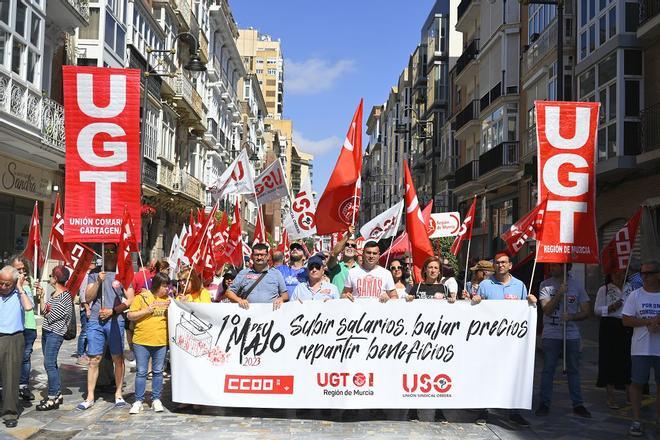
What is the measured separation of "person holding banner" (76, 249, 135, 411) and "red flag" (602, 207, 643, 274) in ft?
20.3

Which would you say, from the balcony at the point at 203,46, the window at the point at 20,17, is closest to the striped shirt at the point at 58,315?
the window at the point at 20,17

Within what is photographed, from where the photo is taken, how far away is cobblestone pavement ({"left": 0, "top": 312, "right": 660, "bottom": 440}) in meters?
6.78

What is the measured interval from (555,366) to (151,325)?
450cm

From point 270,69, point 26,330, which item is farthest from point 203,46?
point 270,69

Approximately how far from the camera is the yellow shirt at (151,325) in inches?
297

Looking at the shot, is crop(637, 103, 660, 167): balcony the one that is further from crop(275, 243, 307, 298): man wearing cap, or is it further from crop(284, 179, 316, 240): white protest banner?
crop(275, 243, 307, 298): man wearing cap

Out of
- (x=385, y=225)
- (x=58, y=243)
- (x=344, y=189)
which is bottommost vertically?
(x=58, y=243)

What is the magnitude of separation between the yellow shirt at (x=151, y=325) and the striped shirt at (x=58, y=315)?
807 millimetres

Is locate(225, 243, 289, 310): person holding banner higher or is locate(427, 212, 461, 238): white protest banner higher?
locate(427, 212, 461, 238): white protest banner

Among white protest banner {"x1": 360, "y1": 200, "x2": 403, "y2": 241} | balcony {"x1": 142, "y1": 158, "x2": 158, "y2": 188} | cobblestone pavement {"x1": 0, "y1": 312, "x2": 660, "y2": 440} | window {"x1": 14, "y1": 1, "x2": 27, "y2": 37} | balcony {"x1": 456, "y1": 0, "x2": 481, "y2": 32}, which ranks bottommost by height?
cobblestone pavement {"x1": 0, "y1": 312, "x2": 660, "y2": 440}

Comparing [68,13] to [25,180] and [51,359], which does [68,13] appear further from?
[51,359]

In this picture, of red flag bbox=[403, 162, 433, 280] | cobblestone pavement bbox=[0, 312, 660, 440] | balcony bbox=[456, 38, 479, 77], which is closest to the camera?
cobblestone pavement bbox=[0, 312, 660, 440]

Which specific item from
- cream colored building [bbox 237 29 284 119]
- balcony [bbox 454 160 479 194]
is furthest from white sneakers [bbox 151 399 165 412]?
cream colored building [bbox 237 29 284 119]

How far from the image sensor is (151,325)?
24.8 ft
